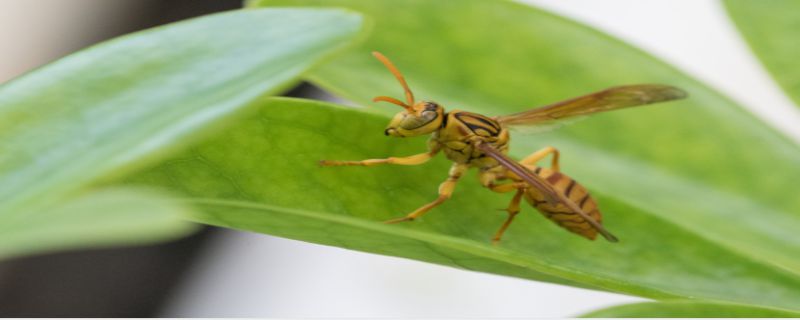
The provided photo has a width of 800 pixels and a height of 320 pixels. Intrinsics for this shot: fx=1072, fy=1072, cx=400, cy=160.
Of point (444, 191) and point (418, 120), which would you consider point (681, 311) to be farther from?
point (418, 120)

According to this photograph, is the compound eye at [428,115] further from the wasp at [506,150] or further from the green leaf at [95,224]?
the green leaf at [95,224]

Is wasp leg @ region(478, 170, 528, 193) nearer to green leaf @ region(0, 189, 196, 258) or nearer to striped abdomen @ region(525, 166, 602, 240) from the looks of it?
striped abdomen @ region(525, 166, 602, 240)

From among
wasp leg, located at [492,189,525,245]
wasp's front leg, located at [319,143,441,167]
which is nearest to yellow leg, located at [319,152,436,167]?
wasp's front leg, located at [319,143,441,167]

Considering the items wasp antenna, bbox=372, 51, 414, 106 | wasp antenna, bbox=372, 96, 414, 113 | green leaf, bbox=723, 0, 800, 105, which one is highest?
green leaf, bbox=723, 0, 800, 105

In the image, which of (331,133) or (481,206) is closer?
(331,133)

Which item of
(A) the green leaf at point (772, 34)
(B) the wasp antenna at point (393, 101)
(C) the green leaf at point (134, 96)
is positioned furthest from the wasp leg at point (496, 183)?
(C) the green leaf at point (134, 96)

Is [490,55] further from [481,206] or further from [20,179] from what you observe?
[20,179]

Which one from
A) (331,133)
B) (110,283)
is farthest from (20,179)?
(110,283)
